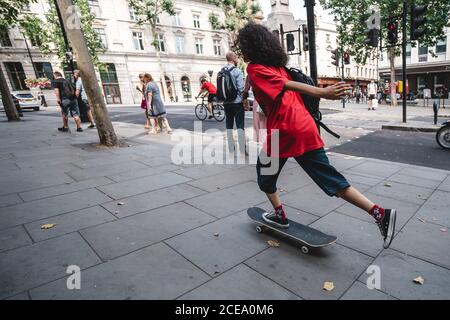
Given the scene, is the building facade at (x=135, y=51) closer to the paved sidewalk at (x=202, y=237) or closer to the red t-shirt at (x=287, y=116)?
the paved sidewalk at (x=202, y=237)

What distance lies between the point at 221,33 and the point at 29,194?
47369 mm

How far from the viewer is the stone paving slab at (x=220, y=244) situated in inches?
96.2

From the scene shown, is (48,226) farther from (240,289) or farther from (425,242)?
(425,242)

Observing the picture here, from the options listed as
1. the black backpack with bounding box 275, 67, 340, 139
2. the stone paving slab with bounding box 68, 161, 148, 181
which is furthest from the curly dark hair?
the stone paving slab with bounding box 68, 161, 148, 181

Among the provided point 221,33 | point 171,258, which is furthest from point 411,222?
point 221,33

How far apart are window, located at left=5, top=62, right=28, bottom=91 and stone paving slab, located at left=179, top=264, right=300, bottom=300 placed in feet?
132

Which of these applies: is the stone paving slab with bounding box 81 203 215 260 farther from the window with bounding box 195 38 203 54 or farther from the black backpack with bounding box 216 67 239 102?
the window with bounding box 195 38 203 54

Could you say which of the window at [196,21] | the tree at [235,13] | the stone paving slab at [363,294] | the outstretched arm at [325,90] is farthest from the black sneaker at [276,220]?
the window at [196,21]

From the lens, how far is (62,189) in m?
4.34

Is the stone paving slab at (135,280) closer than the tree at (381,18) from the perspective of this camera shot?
Yes

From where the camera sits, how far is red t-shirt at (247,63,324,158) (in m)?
2.29

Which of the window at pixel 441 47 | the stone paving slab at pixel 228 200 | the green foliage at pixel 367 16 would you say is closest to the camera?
the stone paving slab at pixel 228 200

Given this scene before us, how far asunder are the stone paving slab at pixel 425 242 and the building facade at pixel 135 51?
3435 centimetres

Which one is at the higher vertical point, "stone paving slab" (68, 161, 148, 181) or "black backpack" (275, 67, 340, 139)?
"black backpack" (275, 67, 340, 139)
